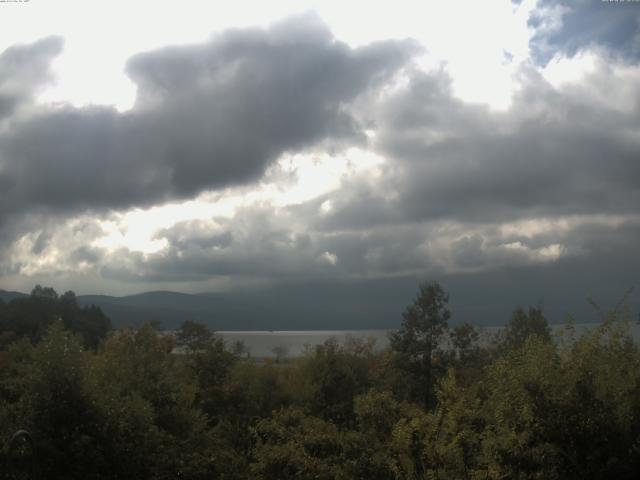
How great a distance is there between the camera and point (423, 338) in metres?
42.2

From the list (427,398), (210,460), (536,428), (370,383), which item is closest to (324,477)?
(210,460)

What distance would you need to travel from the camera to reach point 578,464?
13375mm

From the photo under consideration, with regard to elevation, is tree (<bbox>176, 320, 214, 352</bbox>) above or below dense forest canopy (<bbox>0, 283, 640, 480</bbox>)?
below

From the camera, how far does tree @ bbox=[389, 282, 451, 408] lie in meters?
42.0

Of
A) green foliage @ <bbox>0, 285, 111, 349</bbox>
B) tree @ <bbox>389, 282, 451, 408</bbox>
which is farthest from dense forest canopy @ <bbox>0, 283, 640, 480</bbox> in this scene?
green foliage @ <bbox>0, 285, 111, 349</bbox>

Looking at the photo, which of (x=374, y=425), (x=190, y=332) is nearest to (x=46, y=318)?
(x=190, y=332)

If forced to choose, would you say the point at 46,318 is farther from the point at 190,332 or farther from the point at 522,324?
the point at 522,324

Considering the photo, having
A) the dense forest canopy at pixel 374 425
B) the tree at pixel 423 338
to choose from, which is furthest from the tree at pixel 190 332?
the dense forest canopy at pixel 374 425

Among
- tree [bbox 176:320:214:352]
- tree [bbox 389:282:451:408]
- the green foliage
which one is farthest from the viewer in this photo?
the green foliage

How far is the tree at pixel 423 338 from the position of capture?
41969 mm

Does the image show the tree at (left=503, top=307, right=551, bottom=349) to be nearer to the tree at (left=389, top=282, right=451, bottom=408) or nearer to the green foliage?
the tree at (left=389, top=282, right=451, bottom=408)

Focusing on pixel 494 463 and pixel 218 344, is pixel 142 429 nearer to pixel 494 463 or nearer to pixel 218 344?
pixel 494 463

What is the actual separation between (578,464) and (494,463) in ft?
5.70

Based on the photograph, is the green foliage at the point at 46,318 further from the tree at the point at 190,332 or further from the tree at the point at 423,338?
the tree at the point at 423,338
